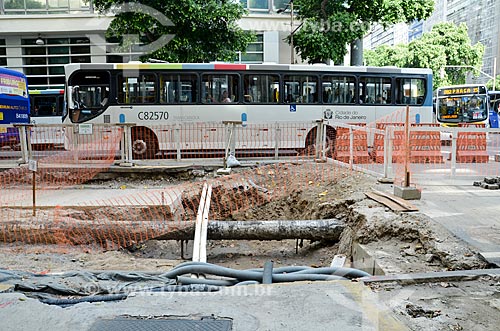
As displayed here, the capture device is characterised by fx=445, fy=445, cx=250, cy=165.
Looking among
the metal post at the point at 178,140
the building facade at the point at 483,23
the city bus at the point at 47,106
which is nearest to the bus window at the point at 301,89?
the metal post at the point at 178,140

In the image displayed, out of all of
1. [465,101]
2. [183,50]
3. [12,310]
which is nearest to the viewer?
[12,310]

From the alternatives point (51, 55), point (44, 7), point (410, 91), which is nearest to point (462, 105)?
point (410, 91)

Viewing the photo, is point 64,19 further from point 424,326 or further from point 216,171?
point 424,326

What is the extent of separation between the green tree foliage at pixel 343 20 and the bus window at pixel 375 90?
Result: 4.02m

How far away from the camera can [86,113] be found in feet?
46.9

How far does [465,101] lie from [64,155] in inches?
841

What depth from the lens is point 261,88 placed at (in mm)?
15180

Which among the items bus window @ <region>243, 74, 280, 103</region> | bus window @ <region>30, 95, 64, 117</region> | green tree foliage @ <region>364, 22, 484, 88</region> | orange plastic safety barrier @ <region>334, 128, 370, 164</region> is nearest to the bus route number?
bus window @ <region>243, 74, 280, 103</region>

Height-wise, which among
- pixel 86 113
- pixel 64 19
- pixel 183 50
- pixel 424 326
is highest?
pixel 64 19

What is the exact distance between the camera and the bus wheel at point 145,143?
1396 centimetres

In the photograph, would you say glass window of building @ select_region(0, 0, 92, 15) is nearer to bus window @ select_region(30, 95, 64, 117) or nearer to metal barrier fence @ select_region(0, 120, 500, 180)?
bus window @ select_region(30, 95, 64, 117)

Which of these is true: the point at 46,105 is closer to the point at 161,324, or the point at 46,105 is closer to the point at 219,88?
the point at 219,88

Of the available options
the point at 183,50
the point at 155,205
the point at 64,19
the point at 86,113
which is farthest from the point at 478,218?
the point at 64,19

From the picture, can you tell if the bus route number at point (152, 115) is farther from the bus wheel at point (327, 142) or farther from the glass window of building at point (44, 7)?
the glass window of building at point (44, 7)
